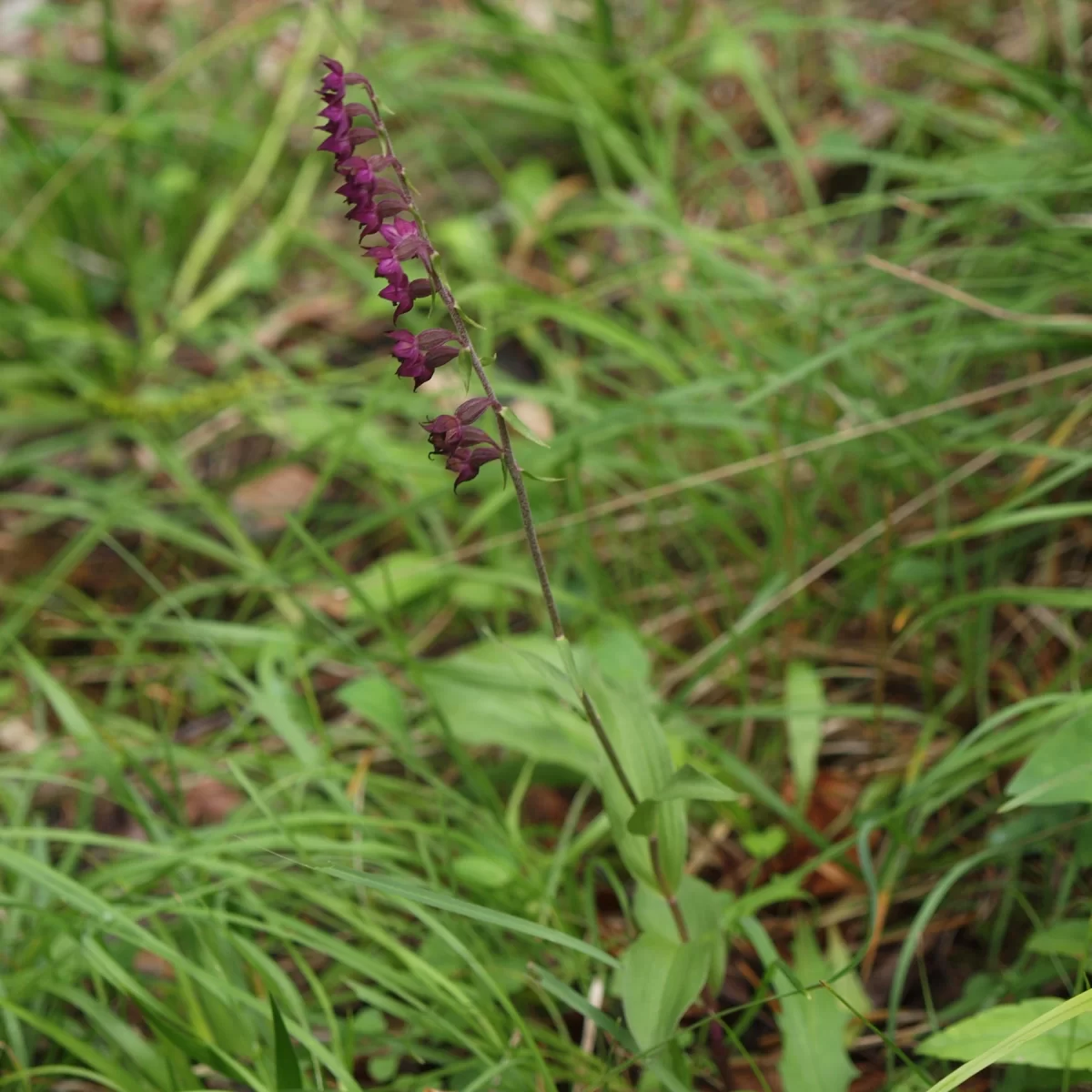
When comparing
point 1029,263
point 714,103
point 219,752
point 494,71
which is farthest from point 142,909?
point 714,103

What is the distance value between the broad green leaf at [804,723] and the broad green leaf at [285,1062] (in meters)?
0.92

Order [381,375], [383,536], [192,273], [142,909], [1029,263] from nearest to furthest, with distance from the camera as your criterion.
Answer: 1. [142,909]
2. [1029,263]
3. [383,536]
4. [381,375]
5. [192,273]

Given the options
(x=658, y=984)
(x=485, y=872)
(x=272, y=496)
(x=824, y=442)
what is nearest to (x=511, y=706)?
(x=485, y=872)

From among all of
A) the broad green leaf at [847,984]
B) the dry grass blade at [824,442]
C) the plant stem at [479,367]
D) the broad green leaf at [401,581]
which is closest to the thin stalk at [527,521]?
the plant stem at [479,367]

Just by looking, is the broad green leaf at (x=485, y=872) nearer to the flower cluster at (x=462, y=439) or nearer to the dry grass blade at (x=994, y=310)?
the flower cluster at (x=462, y=439)

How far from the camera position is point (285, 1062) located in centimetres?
135

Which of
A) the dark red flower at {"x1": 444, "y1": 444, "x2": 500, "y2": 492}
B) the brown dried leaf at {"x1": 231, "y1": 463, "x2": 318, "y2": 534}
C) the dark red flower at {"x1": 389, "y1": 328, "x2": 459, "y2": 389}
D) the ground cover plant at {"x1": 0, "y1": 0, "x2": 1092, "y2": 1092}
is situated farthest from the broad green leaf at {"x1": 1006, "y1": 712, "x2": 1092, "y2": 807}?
the brown dried leaf at {"x1": 231, "y1": 463, "x2": 318, "y2": 534}

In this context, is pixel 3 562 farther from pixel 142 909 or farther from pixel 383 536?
pixel 142 909

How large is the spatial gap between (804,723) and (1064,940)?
584mm

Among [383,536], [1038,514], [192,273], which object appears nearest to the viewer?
[1038,514]

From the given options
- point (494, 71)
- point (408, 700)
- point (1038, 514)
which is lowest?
point (408, 700)

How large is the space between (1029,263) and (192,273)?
236 centimetres

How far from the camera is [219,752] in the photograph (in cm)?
215

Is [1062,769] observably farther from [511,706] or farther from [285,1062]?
[285,1062]
